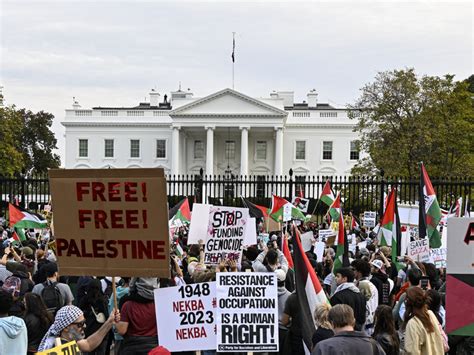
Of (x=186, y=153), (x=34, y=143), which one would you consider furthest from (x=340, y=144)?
(x=34, y=143)

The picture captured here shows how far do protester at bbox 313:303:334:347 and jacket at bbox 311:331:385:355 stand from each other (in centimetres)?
90

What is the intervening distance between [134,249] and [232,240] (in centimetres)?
397

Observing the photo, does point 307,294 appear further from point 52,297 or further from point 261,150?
point 261,150

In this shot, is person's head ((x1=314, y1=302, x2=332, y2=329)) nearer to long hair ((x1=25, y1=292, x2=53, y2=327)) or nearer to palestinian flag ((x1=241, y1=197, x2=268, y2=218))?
long hair ((x1=25, y1=292, x2=53, y2=327))

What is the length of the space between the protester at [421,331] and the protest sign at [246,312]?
1204 millimetres

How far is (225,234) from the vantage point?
903 cm

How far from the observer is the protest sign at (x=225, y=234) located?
8.84 metres

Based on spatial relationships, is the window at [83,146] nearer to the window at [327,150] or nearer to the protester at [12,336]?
the window at [327,150]

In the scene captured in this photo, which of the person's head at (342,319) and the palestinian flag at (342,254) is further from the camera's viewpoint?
the palestinian flag at (342,254)

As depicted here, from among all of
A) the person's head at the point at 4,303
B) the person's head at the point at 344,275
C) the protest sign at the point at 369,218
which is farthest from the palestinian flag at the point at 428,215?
the protest sign at the point at 369,218

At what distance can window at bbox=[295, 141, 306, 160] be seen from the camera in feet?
231

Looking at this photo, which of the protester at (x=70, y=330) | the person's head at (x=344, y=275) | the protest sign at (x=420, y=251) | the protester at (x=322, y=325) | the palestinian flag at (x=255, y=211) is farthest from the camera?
the palestinian flag at (x=255, y=211)

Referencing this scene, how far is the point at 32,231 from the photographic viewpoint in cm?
1836

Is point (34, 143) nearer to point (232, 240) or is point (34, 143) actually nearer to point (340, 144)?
point (340, 144)
